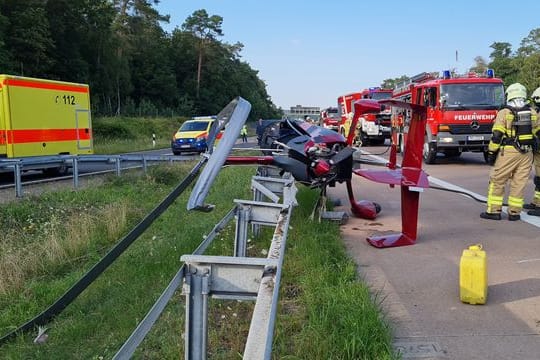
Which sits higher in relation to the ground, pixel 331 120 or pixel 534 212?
pixel 331 120

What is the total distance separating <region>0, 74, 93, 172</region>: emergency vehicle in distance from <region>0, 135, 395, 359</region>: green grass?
5558 millimetres

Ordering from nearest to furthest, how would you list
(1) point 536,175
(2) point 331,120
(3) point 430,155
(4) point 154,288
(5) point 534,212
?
1. (4) point 154,288
2. (5) point 534,212
3. (1) point 536,175
4. (3) point 430,155
5. (2) point 331,120

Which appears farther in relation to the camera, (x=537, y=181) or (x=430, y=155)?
(x=430, y=155)

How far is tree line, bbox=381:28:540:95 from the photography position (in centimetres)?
7797

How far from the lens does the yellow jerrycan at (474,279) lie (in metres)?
4.50

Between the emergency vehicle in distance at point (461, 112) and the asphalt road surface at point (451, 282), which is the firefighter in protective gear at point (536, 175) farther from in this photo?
the emergency vehicle in distance at point (461, 112)

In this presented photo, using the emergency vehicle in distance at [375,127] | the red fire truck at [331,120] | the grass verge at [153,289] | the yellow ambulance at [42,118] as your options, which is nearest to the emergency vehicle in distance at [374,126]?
the emergency vehicle in distance at [375,127]

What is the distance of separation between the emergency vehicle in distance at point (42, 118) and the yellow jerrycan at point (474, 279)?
1368 cm

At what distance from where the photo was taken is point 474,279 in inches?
177

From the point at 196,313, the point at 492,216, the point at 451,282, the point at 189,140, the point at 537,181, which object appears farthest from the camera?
the point at 189,140

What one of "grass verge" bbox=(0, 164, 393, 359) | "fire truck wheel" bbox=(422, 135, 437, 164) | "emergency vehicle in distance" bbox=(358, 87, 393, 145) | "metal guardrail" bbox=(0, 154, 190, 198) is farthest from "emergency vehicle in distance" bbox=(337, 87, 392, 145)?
"grass verge" bbox=(0, 164, 393, 359)

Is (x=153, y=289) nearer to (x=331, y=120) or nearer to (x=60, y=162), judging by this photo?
(x=60, y=162)

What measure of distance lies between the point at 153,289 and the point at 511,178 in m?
5.75

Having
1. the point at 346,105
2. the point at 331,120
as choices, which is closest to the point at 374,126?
the point at 346,105
